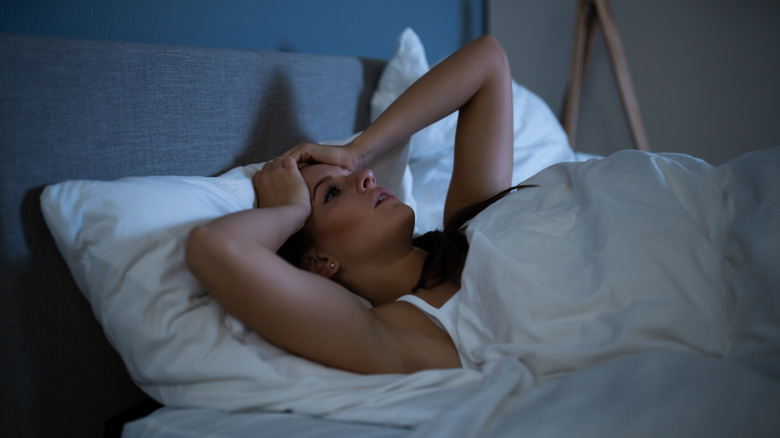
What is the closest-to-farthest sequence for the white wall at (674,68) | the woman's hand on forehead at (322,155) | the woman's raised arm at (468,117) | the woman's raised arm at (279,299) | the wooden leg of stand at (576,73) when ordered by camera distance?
the woman's raised arm at (279,299) < the woman's hand on forehead at (322,155) < the woman's raised arm at (468,117) < the white wall at (674,68) < the wooden leg of stand at (576,73)

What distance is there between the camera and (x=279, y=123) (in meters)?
1.35

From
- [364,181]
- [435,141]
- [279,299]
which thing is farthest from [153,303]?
[435,141]

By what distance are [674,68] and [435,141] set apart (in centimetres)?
169

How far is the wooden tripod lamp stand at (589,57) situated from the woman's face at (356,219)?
192 cm

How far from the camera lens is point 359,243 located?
3.40ft

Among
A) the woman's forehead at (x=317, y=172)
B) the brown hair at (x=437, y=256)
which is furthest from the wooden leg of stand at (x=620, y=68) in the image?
the woman's forehead at (x=317, y=172)

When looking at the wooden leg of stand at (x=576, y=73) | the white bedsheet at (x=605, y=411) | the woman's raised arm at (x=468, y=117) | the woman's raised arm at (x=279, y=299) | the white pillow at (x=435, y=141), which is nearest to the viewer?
the white bedsheet at (x=605, y=411)

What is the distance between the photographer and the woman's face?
1.02 meters

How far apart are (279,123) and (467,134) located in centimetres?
50

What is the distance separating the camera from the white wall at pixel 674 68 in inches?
96.7

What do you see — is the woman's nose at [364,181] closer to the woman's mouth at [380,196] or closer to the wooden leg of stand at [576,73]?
the woman's mouth at [380,196]

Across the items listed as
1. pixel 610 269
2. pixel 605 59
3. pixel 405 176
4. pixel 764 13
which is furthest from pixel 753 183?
pixel 605 59

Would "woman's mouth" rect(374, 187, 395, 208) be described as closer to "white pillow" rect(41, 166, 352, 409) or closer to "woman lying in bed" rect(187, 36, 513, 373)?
"woman lying in bed" rect(187, 36, 513, 373)

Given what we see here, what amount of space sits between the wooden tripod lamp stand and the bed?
1.70 metres
